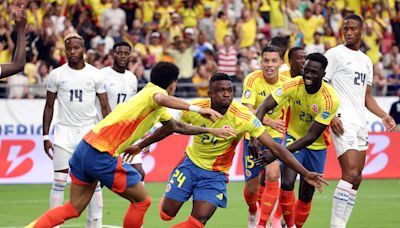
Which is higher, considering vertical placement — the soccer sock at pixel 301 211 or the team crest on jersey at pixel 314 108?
the team crest on jersey at pixel 314 108

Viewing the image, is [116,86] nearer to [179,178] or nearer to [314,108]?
[179,178]

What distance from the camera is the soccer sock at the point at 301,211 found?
46.2 feet

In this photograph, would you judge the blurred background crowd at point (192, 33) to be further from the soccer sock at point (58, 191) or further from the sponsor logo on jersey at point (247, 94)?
the soccer sock at point (58, 191)

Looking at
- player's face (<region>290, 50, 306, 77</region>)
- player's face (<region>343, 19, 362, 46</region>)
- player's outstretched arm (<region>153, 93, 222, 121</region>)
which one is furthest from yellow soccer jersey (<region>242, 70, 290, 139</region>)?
player's outstretched arm (<region>153, 93, 222, 121</region>)

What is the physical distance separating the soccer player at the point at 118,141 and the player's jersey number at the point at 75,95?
2729 millimetres

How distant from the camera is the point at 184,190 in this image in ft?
41.1

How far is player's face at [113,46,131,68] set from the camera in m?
15.5

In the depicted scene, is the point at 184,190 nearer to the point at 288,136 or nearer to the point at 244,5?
the point at 288,136

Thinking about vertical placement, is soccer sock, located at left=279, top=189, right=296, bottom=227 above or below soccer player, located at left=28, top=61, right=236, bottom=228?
below

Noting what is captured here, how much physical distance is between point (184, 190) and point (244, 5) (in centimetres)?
1827


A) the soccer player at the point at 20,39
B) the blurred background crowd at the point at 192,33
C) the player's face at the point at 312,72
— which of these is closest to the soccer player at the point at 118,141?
the player's face at the point at 312,72

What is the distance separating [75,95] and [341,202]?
4.03 meters

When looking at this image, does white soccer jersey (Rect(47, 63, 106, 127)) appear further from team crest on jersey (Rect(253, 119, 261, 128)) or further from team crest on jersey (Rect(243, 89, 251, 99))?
team crest on jersey (Rect(253, 119, 261, 128))

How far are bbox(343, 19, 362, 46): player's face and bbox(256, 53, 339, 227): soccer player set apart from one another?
41.0 inches
